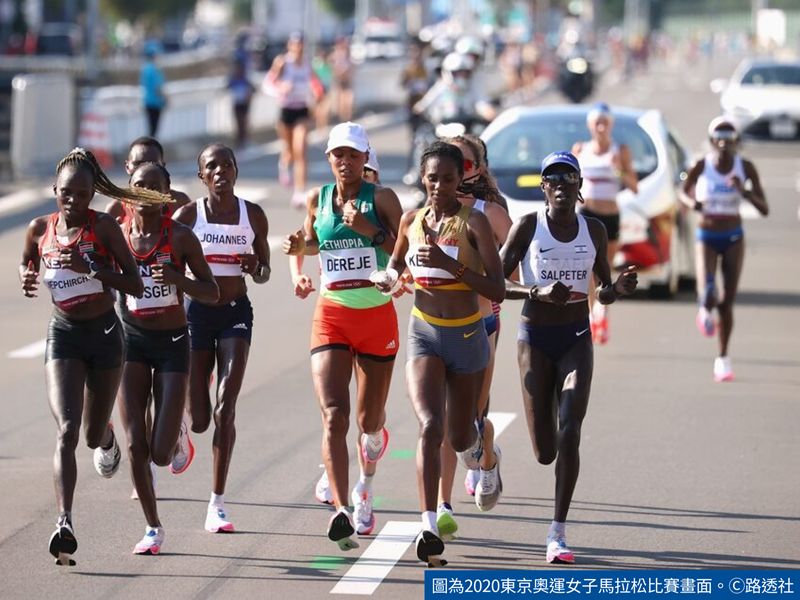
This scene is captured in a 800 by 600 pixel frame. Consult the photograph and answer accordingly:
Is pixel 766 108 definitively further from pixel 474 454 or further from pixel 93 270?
pixel 93 270

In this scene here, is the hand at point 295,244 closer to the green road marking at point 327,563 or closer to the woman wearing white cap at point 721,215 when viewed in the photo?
the green road marking at point 327,563

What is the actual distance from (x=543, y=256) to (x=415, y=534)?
56.0 inches

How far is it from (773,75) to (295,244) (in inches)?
1262

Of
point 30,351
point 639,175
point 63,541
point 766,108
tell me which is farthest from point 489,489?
point 766,108

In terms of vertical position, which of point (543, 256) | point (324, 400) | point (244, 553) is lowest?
point (244, 553)

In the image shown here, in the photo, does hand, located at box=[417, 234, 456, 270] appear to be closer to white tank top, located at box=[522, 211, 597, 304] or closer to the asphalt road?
white tank top, located at box=[522, 211, 597, 304]

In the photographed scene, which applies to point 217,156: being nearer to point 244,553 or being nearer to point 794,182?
point 244,553

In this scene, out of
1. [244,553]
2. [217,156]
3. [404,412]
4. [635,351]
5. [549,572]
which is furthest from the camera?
[635,351]

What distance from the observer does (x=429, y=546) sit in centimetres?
791

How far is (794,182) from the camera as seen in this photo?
98.0 ft

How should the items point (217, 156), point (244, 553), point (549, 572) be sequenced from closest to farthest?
point (549, 572)
point (244, 553)
point (217, 156)

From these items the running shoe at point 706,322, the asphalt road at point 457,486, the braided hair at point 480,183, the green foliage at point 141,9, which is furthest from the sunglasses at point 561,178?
the green foliage at point 141,9

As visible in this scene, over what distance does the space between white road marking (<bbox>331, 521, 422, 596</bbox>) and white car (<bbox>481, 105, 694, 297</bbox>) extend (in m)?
7.77

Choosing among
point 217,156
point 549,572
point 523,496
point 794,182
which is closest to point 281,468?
point 523,496
